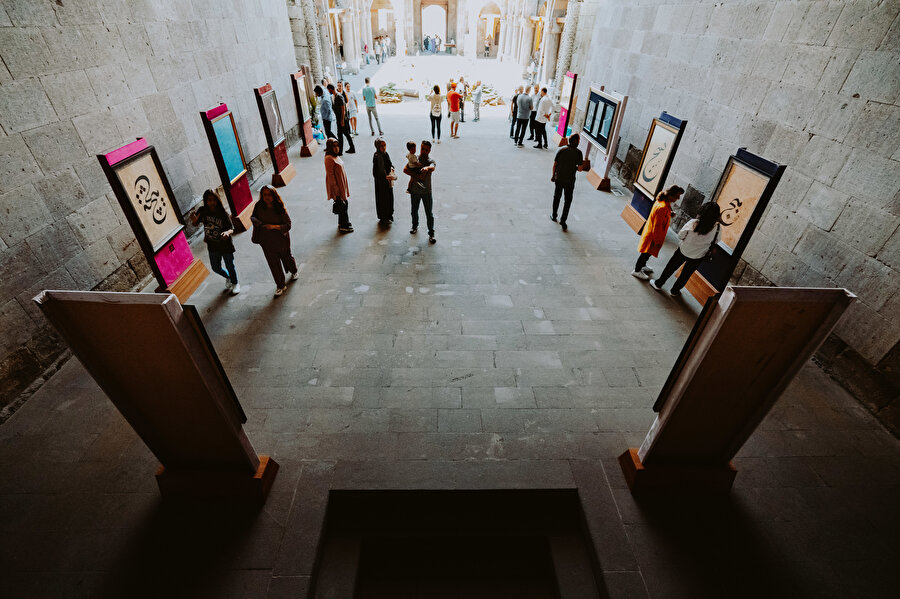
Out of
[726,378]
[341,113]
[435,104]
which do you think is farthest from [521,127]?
[726,378]

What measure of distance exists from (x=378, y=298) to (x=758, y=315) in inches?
172

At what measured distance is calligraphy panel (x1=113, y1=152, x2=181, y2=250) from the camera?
4.53m

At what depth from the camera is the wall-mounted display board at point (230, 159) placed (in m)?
6.35

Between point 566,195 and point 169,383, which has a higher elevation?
point 169,383

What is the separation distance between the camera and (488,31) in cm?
3897

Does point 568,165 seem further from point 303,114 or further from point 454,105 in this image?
point 303,114

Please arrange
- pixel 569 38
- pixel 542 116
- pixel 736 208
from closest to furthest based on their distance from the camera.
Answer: pixel 736 208
pixel 542 116
pixel 569 38

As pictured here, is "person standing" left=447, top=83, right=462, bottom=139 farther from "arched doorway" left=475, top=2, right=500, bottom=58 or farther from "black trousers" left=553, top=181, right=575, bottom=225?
"arched doorway" left=475, top=2, right=500, bottom=58

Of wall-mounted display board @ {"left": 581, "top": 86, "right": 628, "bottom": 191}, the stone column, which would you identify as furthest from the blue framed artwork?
the stone column

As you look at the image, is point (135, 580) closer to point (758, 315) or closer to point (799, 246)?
point (758, 315)

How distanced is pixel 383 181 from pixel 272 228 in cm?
241

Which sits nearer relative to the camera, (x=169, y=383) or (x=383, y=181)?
(x=169, y=383)

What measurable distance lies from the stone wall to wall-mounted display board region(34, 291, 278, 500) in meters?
2.40

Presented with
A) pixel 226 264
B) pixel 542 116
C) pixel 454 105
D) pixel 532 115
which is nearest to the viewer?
pixel 226 264
